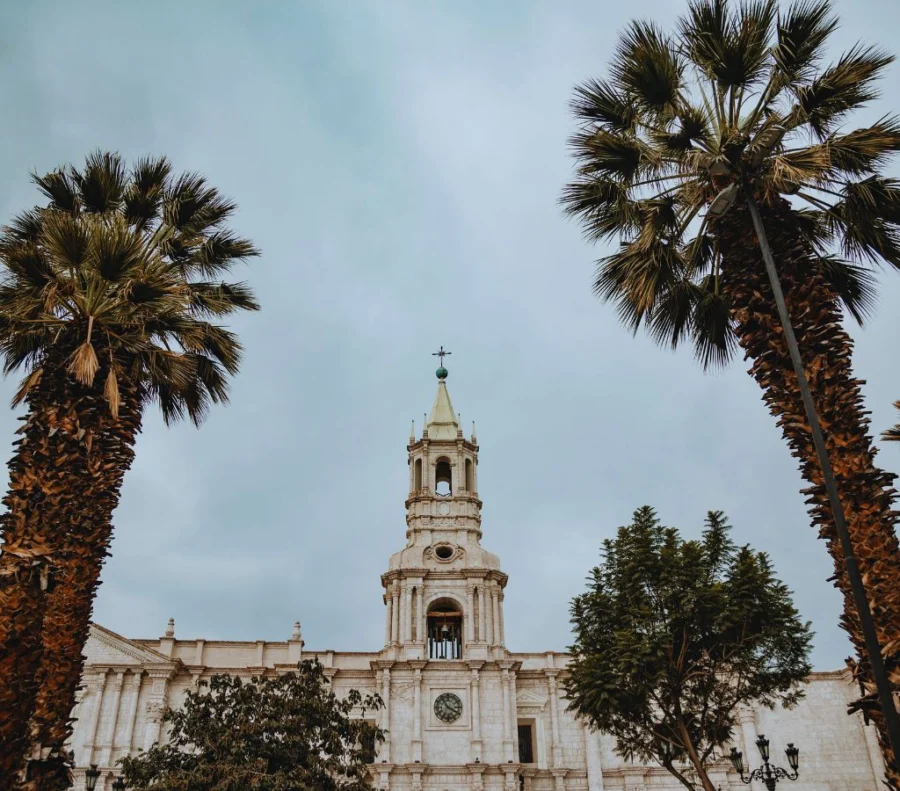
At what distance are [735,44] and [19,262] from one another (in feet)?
36.2

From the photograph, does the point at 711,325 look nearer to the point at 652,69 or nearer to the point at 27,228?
the point at 652,69

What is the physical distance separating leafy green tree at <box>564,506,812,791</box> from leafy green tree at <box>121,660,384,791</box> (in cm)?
590

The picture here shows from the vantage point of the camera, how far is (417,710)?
117 ft

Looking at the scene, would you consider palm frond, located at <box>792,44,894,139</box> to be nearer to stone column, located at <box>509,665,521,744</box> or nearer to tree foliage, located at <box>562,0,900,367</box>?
tree foliage, located at <box>562,0,900,367</box>

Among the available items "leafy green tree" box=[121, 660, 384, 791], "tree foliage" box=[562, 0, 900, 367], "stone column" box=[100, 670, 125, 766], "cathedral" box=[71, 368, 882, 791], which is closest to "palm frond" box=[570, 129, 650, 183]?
"tree foliage" box=[562, 0, 900, 367]

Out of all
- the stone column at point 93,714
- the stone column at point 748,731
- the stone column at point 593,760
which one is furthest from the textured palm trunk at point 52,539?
the stone column at point 748,731

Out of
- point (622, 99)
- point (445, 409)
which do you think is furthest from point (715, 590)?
point (445, 409)

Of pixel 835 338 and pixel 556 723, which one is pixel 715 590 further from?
pixel 556 723

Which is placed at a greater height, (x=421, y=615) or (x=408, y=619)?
(x=421, y=615)

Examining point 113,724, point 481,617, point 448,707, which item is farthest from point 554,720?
point 113,724

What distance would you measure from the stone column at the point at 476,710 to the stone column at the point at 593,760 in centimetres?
466

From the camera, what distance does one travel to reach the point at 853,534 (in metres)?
8.87

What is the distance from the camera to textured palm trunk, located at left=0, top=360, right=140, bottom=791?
9.30m

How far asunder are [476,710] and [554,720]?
3.75 meters
